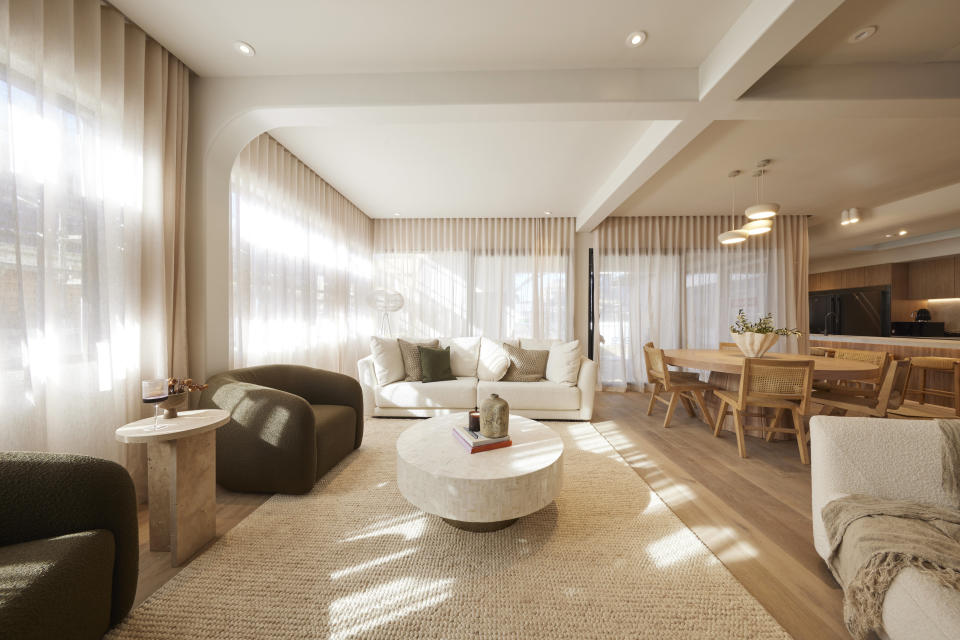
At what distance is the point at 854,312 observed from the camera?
6.58 metres

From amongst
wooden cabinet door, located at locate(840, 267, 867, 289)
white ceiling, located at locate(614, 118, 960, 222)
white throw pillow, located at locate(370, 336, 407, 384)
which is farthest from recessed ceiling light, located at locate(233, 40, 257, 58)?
wooden cabinet door, located at locate(840, 267, 867, 289)

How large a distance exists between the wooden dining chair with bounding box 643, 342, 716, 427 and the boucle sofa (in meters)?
0.66

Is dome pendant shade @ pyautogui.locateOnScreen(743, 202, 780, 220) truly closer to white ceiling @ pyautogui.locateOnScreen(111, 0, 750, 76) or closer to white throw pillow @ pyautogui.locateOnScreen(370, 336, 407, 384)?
white ceiling @ pyautogui.locateOnScreen(111, 0, 750, 76)

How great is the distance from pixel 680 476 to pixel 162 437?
291 centimetres

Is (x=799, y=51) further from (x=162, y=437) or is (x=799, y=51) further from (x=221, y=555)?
(x=221, y=555)

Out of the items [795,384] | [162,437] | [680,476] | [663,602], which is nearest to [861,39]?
[795,384]

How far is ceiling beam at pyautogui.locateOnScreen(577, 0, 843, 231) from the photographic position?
5.13 ft

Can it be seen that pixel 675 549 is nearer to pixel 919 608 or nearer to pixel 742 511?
pixel 742 511

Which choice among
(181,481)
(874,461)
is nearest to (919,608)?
(874,461)

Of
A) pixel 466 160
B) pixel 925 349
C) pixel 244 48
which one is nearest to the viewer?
pixel 244 48

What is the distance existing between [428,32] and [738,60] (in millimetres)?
1668

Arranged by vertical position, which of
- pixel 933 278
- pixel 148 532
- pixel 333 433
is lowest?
pixel 148 532

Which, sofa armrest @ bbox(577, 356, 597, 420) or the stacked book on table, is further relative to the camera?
sofa armrest @ bbox(577, 356, 597, 420)

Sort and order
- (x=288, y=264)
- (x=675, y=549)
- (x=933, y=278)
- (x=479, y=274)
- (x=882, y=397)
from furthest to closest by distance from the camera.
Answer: (x=933, y=278)
(x=479, y=274)
(x=288, y=264)
(x=882, y=397)
(x=675, y=549)
